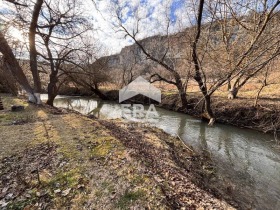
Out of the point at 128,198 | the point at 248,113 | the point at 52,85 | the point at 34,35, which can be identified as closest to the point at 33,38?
the point at 34,35

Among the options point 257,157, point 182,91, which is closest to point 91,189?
point 257,157

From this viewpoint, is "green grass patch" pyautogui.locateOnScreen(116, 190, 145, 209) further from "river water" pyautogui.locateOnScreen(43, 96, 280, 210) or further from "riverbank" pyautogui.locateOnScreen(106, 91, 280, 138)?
"riverbank" pyautogui.locateOnScreen(106, 91, 280, 138)

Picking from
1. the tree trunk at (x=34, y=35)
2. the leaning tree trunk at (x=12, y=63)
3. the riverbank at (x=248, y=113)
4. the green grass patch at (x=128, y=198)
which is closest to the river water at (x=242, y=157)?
the riverbank at (x=248, y=113)

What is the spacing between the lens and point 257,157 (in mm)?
6105

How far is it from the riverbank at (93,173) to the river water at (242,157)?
1.92 feet

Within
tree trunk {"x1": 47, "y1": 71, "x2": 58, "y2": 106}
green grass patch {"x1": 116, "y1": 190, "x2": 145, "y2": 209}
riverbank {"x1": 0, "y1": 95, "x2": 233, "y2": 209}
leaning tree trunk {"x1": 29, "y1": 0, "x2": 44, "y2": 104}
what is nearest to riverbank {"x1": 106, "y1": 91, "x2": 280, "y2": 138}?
riverbank {"x1": 0, "y1": 95, "x2": 233, "y2": 209}

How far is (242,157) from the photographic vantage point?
6.07 m

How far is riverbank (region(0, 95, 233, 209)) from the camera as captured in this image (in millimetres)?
2723

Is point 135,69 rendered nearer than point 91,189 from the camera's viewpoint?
No

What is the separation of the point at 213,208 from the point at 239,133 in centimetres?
687

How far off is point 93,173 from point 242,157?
16.0 ft

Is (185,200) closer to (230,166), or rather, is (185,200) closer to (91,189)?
(91,189)

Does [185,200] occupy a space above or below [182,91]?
below

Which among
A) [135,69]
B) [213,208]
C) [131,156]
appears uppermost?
[135,69]
